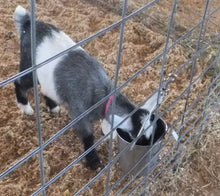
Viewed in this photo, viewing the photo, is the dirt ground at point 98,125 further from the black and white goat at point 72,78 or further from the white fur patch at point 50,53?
the white fur patch at point 50,53

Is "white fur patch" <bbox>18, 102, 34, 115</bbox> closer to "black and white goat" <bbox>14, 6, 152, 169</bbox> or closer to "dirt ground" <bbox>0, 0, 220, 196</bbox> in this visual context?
"dirt ground" <bbox>0, 0, 220, 196</bbox>

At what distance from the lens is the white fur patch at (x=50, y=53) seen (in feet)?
8.11

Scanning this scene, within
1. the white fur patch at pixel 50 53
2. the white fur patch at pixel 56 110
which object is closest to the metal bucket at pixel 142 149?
the white fur patch at pixel 50 53

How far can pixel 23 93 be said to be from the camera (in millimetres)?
2816

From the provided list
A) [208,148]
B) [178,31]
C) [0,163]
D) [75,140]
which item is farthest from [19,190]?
[178,31]

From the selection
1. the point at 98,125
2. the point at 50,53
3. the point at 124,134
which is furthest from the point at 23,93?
the point at 124,134

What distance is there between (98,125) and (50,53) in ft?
2.48

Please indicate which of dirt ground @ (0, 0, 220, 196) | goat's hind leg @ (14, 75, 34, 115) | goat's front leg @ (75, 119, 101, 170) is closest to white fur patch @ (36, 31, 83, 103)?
goat's hind leg @ (14, 75, 34, 115)

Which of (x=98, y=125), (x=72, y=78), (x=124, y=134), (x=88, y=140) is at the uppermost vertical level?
(x=72, y=78)

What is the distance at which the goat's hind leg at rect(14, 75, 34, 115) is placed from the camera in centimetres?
271

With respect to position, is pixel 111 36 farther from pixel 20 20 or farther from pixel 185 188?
pixel 185 188

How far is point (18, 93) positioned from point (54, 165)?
0.66m

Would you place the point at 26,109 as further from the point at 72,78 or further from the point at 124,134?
the point at 124,134

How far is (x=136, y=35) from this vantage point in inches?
150
